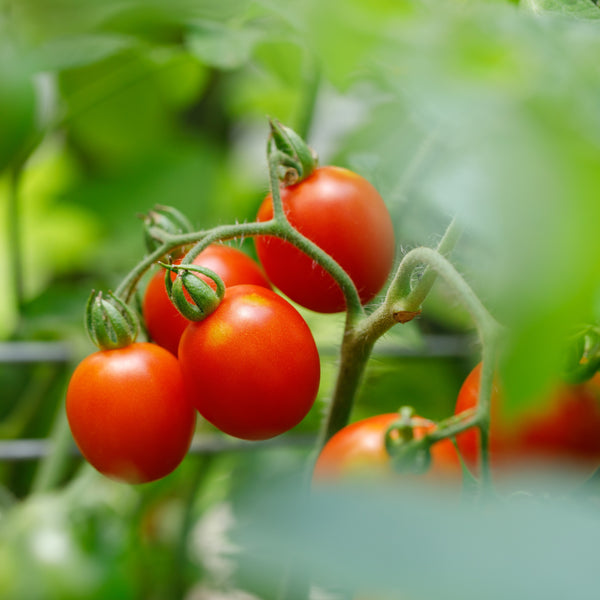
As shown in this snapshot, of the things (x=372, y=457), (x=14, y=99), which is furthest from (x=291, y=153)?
(x=14, y=99)

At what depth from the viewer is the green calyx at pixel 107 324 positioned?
338 mm

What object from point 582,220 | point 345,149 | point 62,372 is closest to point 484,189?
point 582,220

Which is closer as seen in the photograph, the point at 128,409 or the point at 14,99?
the point at 128,409

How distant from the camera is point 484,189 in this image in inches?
5.7

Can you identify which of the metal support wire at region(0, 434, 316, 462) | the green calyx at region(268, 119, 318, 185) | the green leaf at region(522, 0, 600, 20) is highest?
the green leaf at region(522, 0, 600, 20)

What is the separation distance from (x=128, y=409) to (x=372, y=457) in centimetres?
11

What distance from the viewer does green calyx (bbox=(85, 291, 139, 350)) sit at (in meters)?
0.34

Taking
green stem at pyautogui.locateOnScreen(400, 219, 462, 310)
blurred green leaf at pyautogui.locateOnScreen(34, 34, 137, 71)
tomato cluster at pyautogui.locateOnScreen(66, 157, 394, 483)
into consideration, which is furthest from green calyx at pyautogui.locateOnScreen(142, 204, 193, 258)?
blurred green leaf at pyautogui.locateOnScreen(34, 34, 137, 71)

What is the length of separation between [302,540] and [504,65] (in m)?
0.12

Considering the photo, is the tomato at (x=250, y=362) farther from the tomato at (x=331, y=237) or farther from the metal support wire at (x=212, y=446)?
the metal support wire at (x=212, y=446)

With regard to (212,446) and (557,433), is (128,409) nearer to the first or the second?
(557,433)

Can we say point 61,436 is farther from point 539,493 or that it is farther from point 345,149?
point 539,493

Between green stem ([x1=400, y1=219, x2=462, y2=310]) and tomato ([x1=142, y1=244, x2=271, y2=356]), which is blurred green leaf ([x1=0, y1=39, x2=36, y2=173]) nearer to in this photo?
tomato ([x1=142, y1=244, x2=271, y2=356])

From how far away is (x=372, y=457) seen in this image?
10.8 inches
